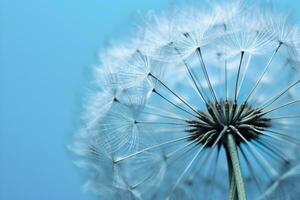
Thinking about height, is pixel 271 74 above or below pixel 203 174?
above

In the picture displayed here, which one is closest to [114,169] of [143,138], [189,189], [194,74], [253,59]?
[143,138]

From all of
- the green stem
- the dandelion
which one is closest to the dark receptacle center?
the dandelion

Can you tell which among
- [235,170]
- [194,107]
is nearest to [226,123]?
[194,107]

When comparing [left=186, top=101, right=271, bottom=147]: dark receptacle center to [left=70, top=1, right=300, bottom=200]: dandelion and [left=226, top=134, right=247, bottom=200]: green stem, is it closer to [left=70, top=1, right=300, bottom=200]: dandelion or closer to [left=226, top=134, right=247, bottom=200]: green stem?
[left=70, top=1, right=300, bottom=200]: dandelion

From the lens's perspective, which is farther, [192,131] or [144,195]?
[144,195]

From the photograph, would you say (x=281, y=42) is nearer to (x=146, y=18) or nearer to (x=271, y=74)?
(x=271, y=74)

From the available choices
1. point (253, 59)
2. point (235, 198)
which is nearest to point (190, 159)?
point (235, 198)

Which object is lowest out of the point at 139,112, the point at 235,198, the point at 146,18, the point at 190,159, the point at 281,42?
the point at 235,198
